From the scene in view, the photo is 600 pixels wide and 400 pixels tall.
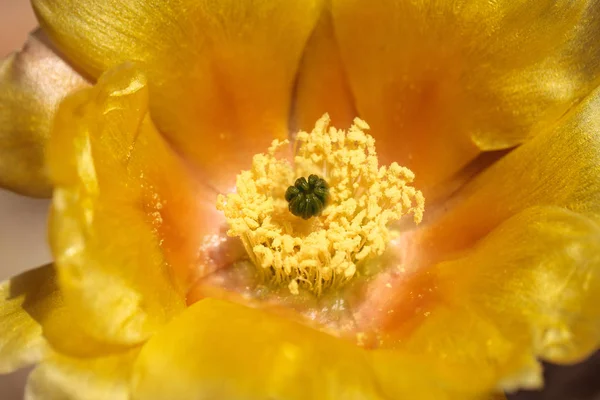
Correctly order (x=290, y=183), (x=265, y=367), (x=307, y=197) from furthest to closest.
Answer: (x=290, y=183)
(x=307, y=197)
(x=265, y=367)

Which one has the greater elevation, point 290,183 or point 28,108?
point 28,108

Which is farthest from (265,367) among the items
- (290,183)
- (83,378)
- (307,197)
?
(290,183)

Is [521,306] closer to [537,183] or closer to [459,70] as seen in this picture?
[537,183]

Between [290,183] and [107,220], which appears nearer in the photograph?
[107,220]

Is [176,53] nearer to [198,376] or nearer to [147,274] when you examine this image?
[147,274]

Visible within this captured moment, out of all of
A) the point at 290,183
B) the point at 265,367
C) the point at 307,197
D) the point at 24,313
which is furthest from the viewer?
the point at 290,183

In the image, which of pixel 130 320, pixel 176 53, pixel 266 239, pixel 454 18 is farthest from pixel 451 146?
pixel 130 320

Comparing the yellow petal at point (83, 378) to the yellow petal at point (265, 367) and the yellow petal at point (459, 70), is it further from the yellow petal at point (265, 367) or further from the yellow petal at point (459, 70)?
the yellow petal at point (459, 70)
